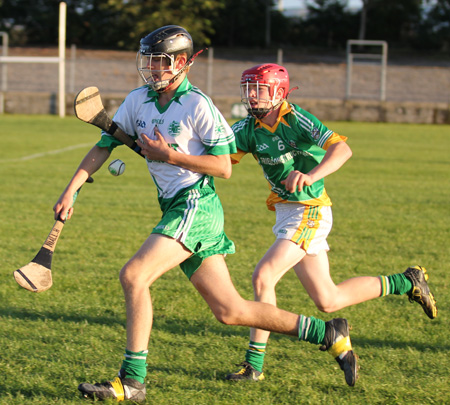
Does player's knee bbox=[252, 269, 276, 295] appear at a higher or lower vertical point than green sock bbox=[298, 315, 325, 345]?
higher

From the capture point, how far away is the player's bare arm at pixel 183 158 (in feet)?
11.9

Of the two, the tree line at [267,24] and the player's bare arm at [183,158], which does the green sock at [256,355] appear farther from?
the tree line at [267,24]

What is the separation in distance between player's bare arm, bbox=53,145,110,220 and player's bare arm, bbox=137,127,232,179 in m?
0.25

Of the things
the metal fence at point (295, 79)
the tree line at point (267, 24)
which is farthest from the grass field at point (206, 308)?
the tree line at point (267, 24)

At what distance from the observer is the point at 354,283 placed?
15.2ft

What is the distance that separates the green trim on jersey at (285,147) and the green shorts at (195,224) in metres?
0.67

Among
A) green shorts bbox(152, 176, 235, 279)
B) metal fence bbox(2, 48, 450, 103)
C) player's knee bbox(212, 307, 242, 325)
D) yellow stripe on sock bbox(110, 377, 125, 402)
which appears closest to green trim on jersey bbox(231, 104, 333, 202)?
green shorts bbox(152, 176, 235, 279)

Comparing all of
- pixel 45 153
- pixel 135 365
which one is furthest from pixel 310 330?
pixel 45 153

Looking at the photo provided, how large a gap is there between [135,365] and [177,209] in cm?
81

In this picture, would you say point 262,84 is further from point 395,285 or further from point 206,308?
point 206,308

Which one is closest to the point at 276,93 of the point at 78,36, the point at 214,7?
the point at 214,7

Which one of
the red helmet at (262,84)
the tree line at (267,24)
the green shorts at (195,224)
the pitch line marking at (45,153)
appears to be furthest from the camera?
the tree line at (267,24)

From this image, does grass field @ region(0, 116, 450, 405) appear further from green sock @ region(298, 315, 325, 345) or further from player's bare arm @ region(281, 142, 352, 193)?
player's bare arm @ region(281, 142, 352, 193)

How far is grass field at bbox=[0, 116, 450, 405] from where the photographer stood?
12.8 ft
